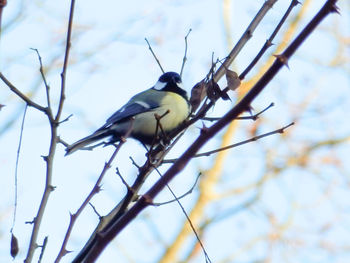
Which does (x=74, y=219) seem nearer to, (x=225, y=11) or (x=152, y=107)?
(x=152, y=107)

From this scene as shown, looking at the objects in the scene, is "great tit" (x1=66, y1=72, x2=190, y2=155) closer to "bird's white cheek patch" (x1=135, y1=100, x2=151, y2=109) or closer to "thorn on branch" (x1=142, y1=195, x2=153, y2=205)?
"bird's white cheek patch" (x1=135, y1=100, x2=151, y2=109)

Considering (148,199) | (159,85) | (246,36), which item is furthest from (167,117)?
(148,199)

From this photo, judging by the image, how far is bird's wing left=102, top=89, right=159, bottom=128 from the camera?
327cm

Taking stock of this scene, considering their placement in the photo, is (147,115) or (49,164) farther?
(147,115)

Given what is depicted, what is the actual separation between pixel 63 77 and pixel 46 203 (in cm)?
34

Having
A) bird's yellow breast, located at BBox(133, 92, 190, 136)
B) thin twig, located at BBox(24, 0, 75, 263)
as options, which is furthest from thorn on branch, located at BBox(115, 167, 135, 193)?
bird's yellow breast, located at BBox(133, 92, 190, 136)

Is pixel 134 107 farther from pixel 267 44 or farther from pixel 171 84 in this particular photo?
pixel 267 44

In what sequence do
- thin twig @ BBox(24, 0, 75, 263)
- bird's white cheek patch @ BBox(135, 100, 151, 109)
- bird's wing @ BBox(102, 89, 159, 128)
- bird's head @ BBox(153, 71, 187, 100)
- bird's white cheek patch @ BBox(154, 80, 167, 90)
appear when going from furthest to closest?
bird's white cheek patch @ BBox(154, 80, 167, 90)
bird's head @ BBox(153, 71, 187, 100)
bird's white cheek patch @ BBox(135, 100, 151, 109)
bird's wing @ BBox(102, 89, 159, 128)
thin twig @ BBox(24, 0, 75, 263)

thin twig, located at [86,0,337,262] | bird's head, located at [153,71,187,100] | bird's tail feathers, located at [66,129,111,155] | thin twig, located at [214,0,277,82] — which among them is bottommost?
thin twig, located at [86,0,337,262]

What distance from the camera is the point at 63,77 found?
5.01 feet

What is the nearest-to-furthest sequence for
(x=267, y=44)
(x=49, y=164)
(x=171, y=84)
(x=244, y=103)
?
(x=244, y=103) < (x=49, y=164) < (x=267, y=44) < (x=171, y=84)

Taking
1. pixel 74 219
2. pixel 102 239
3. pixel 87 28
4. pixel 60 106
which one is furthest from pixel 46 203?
pixel 87 28

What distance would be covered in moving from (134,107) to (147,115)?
0.13 meters

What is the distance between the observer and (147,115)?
11.0 ft
